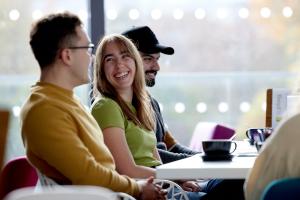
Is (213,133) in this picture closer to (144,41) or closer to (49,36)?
(144,41)

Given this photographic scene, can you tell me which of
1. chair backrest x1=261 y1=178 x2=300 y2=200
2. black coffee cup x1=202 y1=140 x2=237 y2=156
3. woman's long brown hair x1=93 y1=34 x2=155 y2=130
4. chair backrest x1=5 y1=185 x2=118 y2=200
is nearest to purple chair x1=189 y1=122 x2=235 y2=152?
woman's long brown hair x1=93 y1=34 x2=155 y2=130

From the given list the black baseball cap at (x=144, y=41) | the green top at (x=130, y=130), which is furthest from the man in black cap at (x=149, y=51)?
the green top at (x=130, y=130)

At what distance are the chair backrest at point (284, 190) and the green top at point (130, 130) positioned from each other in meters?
1.32

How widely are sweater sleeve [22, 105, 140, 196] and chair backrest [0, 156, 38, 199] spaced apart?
1.36ft

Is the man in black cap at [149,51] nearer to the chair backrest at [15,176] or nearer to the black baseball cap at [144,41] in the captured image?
the black baseball cap at [144,41]

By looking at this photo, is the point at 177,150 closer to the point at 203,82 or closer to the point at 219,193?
the point at 219,193

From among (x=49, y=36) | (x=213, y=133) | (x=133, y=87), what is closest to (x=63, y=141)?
(x=49, y=36)

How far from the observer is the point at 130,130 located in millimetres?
3881

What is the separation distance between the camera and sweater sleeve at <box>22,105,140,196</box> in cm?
319

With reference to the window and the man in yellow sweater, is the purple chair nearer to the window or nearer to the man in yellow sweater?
the window

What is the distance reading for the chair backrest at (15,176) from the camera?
3.67 m

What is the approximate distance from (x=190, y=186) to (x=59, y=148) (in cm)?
111

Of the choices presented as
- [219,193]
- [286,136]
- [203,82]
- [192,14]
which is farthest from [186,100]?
[286,136]

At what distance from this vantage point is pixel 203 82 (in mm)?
6477
